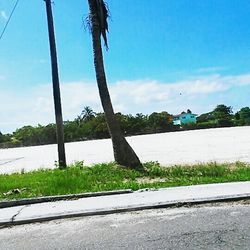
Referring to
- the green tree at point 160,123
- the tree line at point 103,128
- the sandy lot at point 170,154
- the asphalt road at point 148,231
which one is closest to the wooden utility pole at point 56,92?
the sandy lot at point 170,154

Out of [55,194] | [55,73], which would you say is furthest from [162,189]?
[55,73]

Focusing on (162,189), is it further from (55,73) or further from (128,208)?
(55,73)

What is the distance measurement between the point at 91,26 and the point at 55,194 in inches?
297

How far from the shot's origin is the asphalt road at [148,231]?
5246 millimetres

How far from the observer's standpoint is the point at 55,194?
9773 mm

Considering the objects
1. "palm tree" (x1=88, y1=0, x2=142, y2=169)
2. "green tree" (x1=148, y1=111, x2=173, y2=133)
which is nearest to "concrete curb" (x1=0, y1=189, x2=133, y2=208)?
"palm tree" (x1=88, y1=0, x2=142, y2=169)

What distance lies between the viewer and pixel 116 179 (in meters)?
11.9

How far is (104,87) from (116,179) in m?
4.19

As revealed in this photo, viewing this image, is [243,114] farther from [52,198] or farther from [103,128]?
[52,198]

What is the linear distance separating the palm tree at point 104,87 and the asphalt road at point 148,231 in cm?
692

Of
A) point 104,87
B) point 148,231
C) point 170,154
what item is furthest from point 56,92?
point 148,231

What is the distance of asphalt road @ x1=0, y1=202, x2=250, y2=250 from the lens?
5.25 meters

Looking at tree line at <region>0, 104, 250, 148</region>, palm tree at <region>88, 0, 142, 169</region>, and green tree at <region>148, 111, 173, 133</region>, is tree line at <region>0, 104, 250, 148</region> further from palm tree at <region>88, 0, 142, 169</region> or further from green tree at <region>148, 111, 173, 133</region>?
palm tree at <region>88, 0, 142, 169</region>

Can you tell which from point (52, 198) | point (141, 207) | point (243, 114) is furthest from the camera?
point (243, 114)
